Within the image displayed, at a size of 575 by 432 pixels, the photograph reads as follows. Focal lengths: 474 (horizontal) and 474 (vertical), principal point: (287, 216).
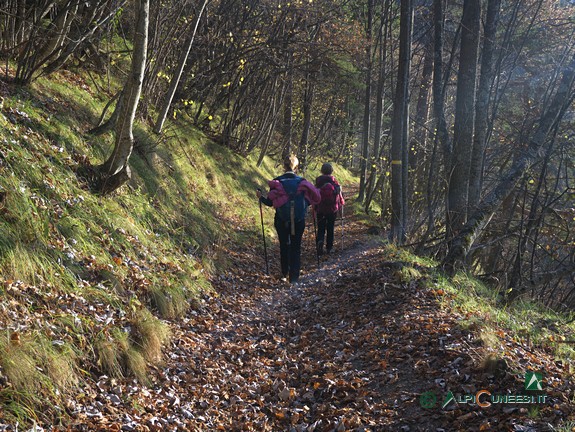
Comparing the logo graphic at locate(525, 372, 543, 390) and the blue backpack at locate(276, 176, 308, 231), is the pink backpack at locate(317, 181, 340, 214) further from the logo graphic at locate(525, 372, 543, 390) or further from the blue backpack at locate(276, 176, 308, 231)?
the logo graphic at locate(525, 372, 543, 390)

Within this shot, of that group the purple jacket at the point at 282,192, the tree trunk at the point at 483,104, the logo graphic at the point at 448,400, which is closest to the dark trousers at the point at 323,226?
the purple jacket at the point at 282,192

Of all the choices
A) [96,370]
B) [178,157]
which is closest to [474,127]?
[178,157]

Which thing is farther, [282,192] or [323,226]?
[323,226]

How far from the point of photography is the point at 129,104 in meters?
6.93

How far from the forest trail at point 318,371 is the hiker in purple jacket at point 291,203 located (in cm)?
144

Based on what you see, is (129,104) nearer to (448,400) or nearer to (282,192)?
(282,192)

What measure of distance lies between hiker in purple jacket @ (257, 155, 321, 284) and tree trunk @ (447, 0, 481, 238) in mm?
2958

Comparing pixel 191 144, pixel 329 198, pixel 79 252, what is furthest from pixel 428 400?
pixel 191 144

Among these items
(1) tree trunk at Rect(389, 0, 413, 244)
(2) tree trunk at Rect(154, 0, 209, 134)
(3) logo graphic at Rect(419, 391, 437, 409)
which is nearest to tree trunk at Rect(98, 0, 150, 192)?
(2) tree trunk at Rect(154, 0, 209, 134)

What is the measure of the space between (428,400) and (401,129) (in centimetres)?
885

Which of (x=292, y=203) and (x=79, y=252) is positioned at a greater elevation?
(x=292, y=203)

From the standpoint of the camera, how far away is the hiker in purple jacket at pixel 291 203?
9.50 meters

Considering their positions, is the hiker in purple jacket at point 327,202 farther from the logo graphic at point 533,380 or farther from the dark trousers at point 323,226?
the logo graphic at point 533,380

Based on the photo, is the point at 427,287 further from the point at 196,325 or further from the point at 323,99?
the point at 323,99
